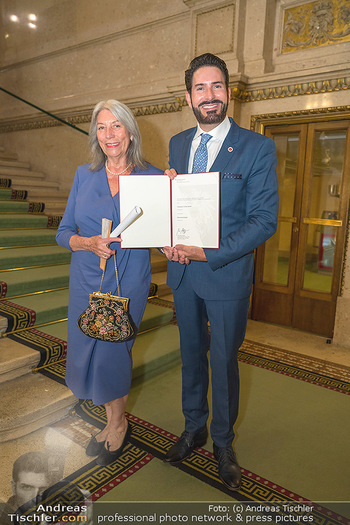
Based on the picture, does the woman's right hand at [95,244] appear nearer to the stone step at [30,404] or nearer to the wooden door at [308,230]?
the stone step at [30,404]

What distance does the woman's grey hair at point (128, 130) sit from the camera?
6.15 ft

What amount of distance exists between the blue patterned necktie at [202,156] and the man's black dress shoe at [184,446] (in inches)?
56.5

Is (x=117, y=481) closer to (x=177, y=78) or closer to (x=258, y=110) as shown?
(x=258, y=110)

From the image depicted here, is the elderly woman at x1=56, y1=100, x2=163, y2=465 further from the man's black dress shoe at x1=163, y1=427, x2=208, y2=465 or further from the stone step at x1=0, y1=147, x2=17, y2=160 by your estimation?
the stone step at x1=0, y1=147, x2=17, y2=160

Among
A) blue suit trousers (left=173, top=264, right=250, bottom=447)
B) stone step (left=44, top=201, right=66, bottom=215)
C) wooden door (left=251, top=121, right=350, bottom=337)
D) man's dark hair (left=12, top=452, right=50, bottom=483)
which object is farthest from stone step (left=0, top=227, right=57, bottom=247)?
blue suit trousers (left=173, top=264, right=250, bottom=447)

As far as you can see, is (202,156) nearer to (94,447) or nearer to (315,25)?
(94,447)

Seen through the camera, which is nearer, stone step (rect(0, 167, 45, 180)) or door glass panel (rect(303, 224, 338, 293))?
door glass panel (rect(303, 224, 338, 293))

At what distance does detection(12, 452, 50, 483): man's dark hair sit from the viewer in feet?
6.88

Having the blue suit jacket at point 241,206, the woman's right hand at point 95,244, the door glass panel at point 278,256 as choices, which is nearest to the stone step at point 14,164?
the door glass panel at point 278,256

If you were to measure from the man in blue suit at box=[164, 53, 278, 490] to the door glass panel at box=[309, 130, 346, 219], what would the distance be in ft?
9.26

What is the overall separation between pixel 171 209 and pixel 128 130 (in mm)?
466

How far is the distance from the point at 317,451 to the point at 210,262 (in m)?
1.48

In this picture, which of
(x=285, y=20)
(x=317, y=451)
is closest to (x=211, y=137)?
(x=317, y=451)

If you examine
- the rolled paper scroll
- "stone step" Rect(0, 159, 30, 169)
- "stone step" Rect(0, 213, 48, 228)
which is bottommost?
"stone step" Rect(0, 213, 48, 228)
